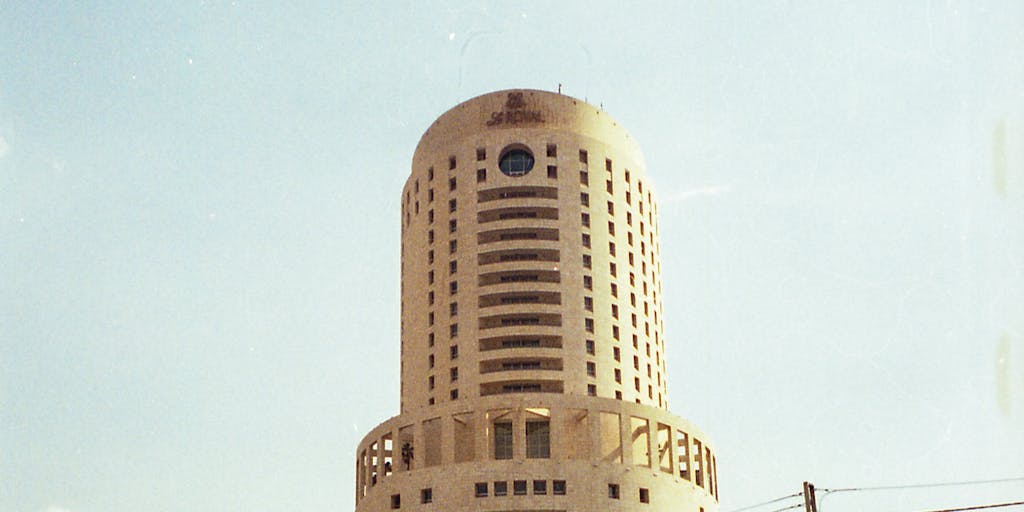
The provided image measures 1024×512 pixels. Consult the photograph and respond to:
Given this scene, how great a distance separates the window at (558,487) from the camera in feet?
333

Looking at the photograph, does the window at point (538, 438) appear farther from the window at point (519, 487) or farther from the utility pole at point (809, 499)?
the utility pole at point (809, 499)

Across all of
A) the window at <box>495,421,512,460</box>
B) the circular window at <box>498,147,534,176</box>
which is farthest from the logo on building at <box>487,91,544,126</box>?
the window at <box>495,421,512,460</box>

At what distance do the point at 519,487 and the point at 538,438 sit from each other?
754 centimetres

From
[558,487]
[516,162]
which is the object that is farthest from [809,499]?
[516,162]

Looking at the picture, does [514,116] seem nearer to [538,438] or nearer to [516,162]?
[516,162]

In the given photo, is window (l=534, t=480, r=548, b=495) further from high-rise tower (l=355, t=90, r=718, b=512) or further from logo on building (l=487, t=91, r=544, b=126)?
logo on building (l=487, t=91, r=544, b=126)

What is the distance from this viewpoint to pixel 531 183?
116 metres

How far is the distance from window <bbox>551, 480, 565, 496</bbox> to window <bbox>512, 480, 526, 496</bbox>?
2377 mm

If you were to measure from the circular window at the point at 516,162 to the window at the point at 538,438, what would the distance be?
24.3 m

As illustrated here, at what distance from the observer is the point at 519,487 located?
101625mm

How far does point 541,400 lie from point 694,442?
52.4ft

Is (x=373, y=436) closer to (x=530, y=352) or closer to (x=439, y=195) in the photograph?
(x=530, y=352)

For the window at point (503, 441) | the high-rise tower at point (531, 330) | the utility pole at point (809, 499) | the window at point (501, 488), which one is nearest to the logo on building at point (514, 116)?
the high-rise tower at point (531, 330)

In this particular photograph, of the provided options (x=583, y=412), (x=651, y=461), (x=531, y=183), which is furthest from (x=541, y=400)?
(x=531, y=183)
